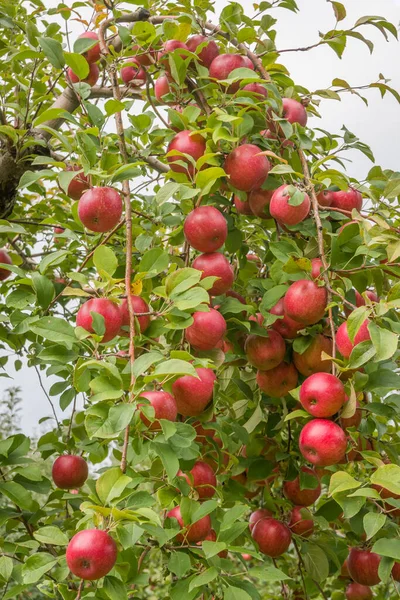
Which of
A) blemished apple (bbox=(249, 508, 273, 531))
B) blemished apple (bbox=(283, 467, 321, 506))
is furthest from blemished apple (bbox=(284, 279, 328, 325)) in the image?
blemished apple (bbox=(249, 508, 273, 531))

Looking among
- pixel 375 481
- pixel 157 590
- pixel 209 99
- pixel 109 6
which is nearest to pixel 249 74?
pixel 209 99

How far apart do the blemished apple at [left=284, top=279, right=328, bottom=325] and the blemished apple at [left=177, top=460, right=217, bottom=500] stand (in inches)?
10.7

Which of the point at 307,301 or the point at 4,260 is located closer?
the point at 307,301

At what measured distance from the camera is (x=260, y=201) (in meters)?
1.15

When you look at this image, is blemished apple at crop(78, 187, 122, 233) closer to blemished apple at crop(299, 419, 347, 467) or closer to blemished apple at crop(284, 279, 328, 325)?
blemished apple at crop(284, 279, 328, 325)

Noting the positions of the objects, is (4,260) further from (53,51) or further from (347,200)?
(347,200)

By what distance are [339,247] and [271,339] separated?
7.4 inches

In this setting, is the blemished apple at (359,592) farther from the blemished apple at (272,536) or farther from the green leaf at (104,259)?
the green leaf at (104,259)

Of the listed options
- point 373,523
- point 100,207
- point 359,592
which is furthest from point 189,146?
point 359,592

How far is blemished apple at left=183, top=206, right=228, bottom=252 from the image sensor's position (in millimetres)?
1001

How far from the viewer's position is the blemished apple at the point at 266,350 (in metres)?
1.07

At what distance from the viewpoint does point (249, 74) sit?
41.7 inches

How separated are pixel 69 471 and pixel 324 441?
767mm

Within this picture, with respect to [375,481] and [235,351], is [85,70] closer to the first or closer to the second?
[235,351]
